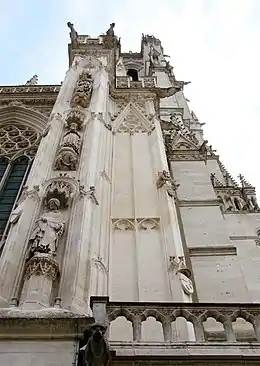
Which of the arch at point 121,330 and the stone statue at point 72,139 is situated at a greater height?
the stone statue at point 72,139

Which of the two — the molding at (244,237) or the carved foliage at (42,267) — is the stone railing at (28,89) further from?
the carved foliage at (42,267)

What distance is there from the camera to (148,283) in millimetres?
7445

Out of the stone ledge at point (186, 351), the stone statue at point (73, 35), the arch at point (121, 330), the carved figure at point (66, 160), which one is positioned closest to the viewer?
the stone ledge at point (186, 351)

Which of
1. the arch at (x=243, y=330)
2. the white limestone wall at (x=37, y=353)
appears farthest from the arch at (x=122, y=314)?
the arch at (x=243, y=330)

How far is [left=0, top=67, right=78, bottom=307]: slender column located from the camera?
6561 millimetres

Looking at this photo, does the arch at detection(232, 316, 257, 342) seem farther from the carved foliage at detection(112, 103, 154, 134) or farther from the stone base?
the carved foliage at detection(112, 103, 154, 134)

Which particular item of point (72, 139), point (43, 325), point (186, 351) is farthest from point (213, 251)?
point (43, 325)

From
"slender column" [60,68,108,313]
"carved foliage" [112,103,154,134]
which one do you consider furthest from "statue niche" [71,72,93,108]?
"slender column" [60,68,108,313]

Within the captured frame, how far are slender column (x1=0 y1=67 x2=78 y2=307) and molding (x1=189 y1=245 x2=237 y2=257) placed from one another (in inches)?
120

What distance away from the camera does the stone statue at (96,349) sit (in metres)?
4.73

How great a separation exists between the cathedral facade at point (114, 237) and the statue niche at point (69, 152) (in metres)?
0.03

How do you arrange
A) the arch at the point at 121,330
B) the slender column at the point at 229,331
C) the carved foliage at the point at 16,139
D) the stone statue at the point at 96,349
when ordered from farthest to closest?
the carved foliage at the point at 16,139, the arch at the point at 121,330, the slender column at the point at 229,331, the stone statue at the point at 96,349

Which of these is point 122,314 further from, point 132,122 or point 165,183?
point 132,122

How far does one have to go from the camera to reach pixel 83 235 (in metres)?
7.29
